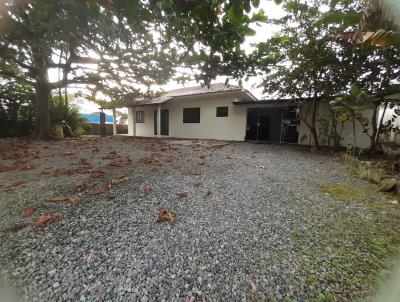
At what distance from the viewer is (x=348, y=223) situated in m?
2.38

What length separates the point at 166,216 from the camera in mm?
2365

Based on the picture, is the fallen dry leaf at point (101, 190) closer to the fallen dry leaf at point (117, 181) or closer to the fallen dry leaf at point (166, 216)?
the fallen dry leaf at point (117, 181)

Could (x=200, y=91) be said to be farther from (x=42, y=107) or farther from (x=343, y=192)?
(x=343, y=192)

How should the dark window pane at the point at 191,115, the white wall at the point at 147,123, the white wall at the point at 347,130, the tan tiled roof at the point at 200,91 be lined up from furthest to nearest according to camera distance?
the white wall at the point at 147,123 < the dark window pane at the point at 191,115 < the tan tiled roof at the point at 200,91 < the white wall at the point at 347,130

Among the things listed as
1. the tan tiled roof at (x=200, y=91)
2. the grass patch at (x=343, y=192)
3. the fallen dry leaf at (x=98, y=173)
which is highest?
the tan tiled roof at (x=200, y=91)

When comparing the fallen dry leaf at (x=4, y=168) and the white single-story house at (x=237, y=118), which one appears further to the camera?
the white single-story house at (x=237, y=118)

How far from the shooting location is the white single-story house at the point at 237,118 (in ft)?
33.5

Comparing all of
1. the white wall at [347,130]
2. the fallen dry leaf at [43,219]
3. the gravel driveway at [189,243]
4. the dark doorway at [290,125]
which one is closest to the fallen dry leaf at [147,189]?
the gravel driveway at [189,243]

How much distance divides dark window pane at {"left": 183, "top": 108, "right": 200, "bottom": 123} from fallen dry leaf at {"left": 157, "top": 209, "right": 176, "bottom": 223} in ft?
37.8

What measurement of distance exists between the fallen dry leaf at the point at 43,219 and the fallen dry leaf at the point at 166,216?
1.15 m

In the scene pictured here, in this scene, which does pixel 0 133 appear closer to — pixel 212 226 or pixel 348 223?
pixel 212 226

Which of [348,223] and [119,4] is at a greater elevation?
[119,4]

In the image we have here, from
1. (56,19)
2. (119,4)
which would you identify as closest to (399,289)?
(119,4)

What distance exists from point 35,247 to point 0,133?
11.7m
